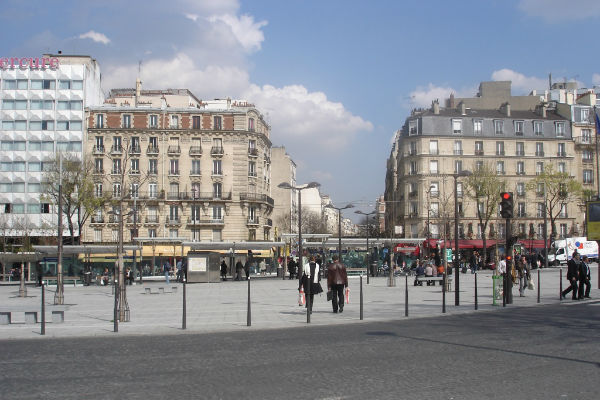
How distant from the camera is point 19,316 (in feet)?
62.5

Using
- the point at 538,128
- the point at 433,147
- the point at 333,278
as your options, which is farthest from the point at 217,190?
the point at 333,278

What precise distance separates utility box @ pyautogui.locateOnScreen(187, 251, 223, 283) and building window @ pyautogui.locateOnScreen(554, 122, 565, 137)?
49304 mm

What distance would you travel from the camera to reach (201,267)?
137ft

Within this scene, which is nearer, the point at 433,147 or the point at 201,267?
the point at 201,267

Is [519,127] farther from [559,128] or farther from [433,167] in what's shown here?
[433,167]

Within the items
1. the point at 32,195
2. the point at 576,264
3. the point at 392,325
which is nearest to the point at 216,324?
the point at 392,325

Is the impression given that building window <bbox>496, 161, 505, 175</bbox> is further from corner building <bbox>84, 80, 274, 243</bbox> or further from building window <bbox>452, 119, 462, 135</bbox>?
corner building <bbox>84, 80, 274, 243</bbox>

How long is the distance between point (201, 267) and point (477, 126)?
1735 inches

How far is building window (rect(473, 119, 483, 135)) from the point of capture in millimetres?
74562

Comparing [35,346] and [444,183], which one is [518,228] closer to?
[444,183]

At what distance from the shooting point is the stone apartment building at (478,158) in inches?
2876

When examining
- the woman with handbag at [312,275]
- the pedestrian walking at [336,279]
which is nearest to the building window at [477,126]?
the woman with handbag at [312,275]

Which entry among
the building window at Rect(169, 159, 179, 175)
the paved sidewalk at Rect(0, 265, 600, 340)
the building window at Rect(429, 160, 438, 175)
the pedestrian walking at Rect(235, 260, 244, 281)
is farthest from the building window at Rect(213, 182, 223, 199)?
the paved sidewalk at Rect(0, 265, 600, 340)

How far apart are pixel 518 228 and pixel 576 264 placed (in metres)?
54.2
